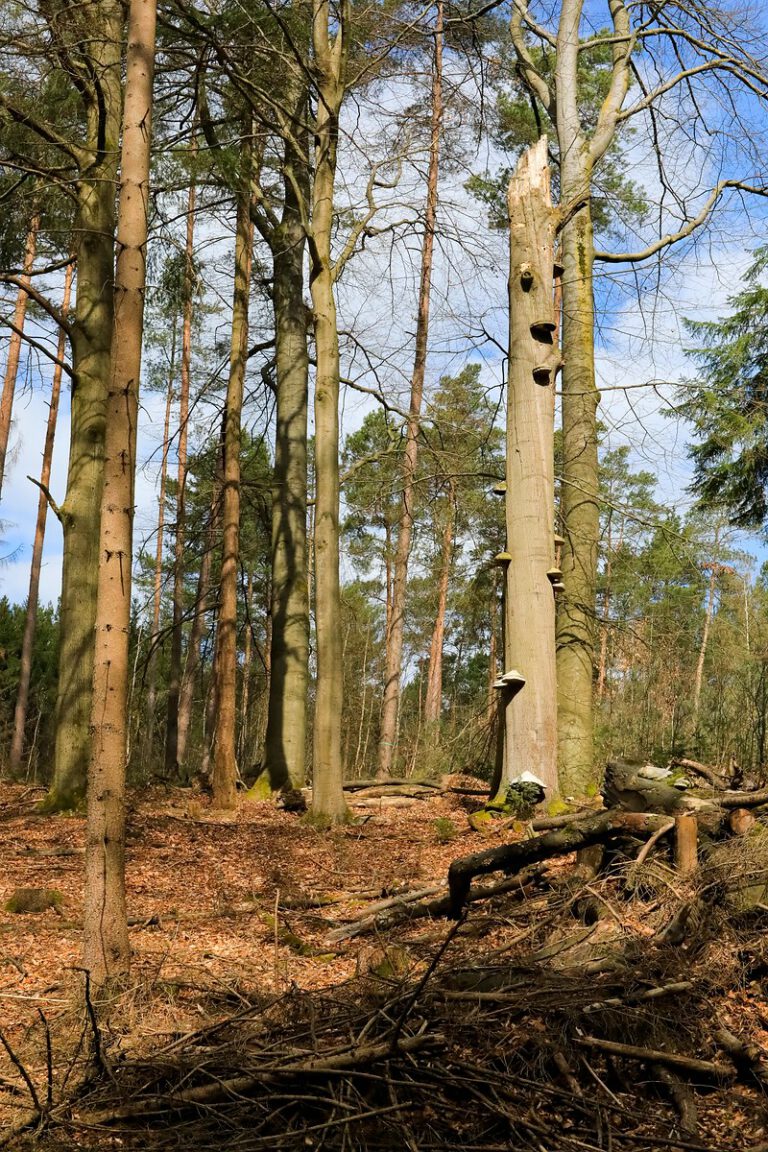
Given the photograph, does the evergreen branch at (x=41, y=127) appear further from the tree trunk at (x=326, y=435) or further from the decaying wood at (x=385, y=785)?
the decaying wood at (x=385, y=785)

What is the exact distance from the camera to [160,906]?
6.70 meters

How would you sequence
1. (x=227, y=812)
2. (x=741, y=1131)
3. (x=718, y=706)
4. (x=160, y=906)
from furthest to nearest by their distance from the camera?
1. (x=718, y=706)
2. (x=227, y=812)
3. (x=160, y=906)
4. (x=741, y=1131)

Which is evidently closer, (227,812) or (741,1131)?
(741,1131)

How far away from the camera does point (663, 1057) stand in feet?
11.5

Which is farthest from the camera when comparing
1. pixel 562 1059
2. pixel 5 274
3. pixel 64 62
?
pixel 5 274

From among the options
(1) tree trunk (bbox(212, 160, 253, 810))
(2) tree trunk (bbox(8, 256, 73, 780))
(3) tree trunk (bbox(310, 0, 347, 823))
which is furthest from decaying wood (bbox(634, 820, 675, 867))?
(2) tree trunk (bbox(8, 256, 73, 780))

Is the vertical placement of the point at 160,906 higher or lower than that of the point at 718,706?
lower

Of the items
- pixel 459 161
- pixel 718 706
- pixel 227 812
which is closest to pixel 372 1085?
pixel 227 812

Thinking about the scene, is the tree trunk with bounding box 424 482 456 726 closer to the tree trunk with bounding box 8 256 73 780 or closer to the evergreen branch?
the tree trunk with bounding box 8 256 73 780

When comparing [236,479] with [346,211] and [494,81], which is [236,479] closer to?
[346,211]

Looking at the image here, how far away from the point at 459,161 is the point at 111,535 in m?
9.13

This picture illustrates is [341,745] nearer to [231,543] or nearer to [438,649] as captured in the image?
[231,543]

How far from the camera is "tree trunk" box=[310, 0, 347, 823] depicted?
32.6 ft

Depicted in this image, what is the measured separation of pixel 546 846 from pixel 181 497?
17.0m
